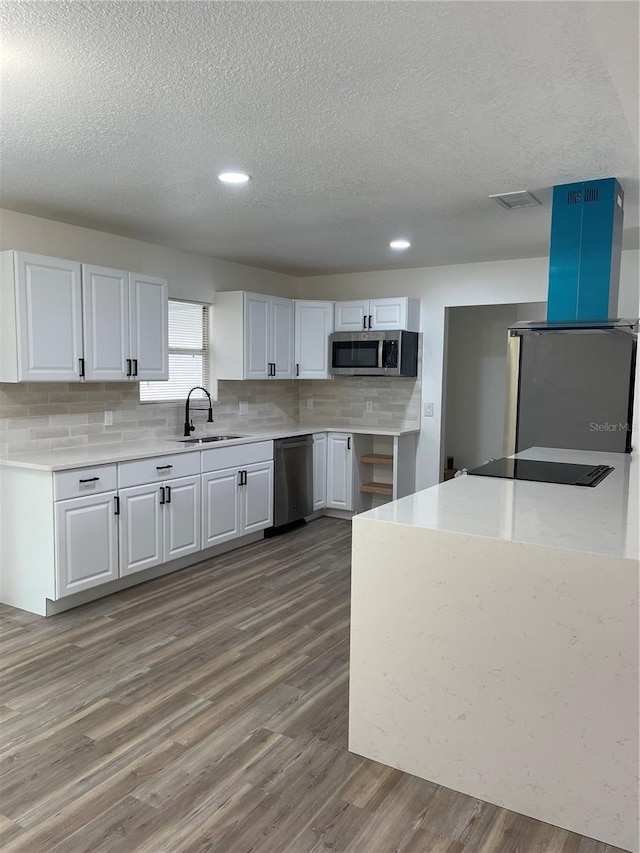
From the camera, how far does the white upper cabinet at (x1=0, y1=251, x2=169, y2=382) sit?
139 inches

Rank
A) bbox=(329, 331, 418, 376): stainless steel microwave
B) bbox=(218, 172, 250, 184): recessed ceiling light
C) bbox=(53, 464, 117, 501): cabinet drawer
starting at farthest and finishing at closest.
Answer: bbox=(329, 331, 418, 376): stainless steel microwave < bbox=(53, 464, 117, 501): cabinet drawer < bbox=(218, 172, 250, 184): recessed ceiling light

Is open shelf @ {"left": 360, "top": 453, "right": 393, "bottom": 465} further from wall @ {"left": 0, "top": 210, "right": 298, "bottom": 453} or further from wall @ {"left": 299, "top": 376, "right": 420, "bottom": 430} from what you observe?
wall @ {"left": 0, "top": 210, "right": 298, "bottom": 453}

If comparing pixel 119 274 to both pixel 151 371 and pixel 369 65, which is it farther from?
pixel 369 65

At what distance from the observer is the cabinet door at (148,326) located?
419 centimetres

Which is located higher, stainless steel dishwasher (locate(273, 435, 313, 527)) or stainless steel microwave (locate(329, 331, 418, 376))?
stainless steel microwave (locate(329, 331, 418, 376))

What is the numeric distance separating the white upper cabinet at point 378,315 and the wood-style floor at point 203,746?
2.79m

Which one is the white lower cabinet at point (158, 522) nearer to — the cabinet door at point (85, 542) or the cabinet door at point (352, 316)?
the cabinet door at point (85, 542)

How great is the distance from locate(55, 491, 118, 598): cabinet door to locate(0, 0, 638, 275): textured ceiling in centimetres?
178

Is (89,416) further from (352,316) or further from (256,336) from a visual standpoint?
(352,316)

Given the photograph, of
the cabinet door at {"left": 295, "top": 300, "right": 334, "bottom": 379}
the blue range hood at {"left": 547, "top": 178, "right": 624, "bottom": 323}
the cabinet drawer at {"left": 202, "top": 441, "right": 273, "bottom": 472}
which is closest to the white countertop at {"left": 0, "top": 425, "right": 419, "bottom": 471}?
the cabinet drawer at {"left": 202, "top": 441, "right": 273, "bottom": 472}

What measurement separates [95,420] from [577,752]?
3.59m

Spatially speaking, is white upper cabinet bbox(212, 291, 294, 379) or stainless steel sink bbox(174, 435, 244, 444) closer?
stainless steel sink bbox(174, 435, 244, 444)

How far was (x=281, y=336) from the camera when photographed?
18.9 ft

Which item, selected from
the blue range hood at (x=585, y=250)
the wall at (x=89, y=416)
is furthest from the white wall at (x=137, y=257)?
the blue range hood at (x=585, y=250)
